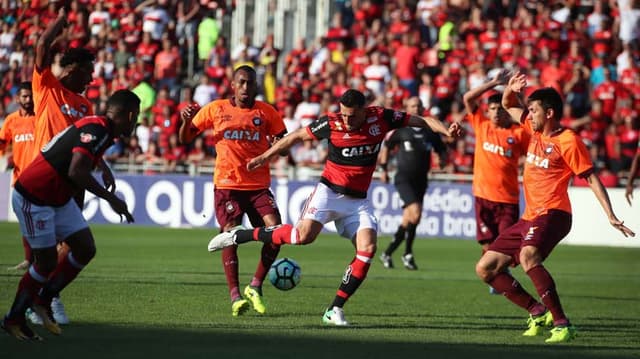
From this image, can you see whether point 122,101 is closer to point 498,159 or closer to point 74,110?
point 74,110

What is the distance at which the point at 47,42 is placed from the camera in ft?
36.0

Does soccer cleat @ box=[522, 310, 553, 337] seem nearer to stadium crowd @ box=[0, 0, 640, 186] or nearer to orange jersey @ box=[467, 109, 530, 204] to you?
orange jersey @ box=[467, 109, 530, 204]

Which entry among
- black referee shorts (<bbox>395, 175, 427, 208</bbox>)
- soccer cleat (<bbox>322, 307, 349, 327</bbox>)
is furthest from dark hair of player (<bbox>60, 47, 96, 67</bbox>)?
black referee shorts (<bbox>395, 175, 427, 208</bbox>)

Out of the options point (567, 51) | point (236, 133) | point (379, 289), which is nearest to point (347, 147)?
point (236, 133)

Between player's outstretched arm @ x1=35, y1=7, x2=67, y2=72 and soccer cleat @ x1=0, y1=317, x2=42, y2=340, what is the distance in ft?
8.91

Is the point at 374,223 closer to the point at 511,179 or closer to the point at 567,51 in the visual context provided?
the point at 511,179

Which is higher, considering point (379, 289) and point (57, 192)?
point (57, 192)

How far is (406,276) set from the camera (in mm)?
18438

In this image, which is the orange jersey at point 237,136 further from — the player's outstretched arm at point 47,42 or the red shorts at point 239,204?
the player's outstretched arm at point 47,42

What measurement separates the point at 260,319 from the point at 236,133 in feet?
7.83

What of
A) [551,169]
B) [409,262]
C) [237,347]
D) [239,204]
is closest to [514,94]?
[551,169]

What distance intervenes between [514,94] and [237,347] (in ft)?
14.5

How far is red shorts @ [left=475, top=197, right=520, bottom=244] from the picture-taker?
52.6 ft

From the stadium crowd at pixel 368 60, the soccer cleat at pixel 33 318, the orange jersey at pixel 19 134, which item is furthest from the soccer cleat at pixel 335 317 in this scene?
the stadium crowd at pixel 368 60
